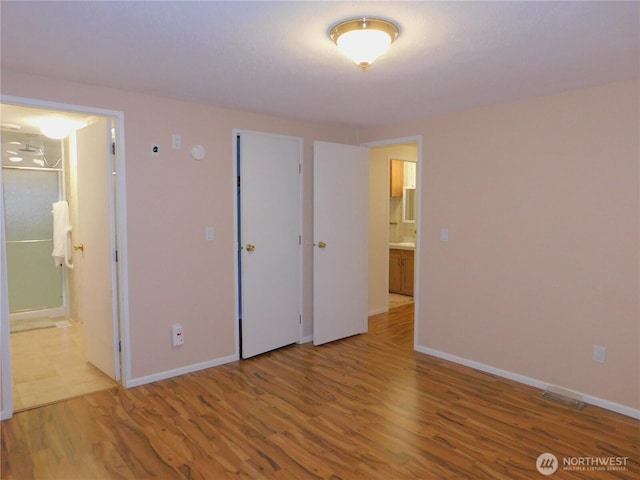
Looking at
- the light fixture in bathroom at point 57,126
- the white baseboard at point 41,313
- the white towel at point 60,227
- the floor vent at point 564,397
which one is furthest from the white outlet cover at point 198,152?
the white baseboard at point 41,313

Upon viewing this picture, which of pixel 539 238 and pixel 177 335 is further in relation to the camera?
pixel 177 335

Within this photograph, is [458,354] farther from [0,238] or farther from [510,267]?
[0,238]

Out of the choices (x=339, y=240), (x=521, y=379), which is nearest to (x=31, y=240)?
(x=339, y=240)

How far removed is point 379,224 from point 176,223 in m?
2.77

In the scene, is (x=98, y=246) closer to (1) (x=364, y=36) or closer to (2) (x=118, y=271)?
(2) (x=118, y=271)

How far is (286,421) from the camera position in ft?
9.04

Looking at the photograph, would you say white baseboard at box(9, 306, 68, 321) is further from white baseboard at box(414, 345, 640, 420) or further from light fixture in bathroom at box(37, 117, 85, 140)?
white baseboard at box(414, 345, 640, 420)

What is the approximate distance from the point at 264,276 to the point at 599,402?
9.19 feet

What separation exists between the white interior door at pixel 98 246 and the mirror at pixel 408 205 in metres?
4.91

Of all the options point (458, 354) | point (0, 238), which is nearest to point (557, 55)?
point (458, 354)

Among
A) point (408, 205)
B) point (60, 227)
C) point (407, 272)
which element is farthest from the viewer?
point (408, 205)

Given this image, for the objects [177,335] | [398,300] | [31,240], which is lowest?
[398,300]

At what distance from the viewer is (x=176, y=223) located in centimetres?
341

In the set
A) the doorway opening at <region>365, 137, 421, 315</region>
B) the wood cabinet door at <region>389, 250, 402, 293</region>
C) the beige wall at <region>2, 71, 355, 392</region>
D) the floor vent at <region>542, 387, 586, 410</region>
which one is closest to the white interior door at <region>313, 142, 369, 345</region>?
the doorway opening at <region>365, 137, 421, 315</region>
